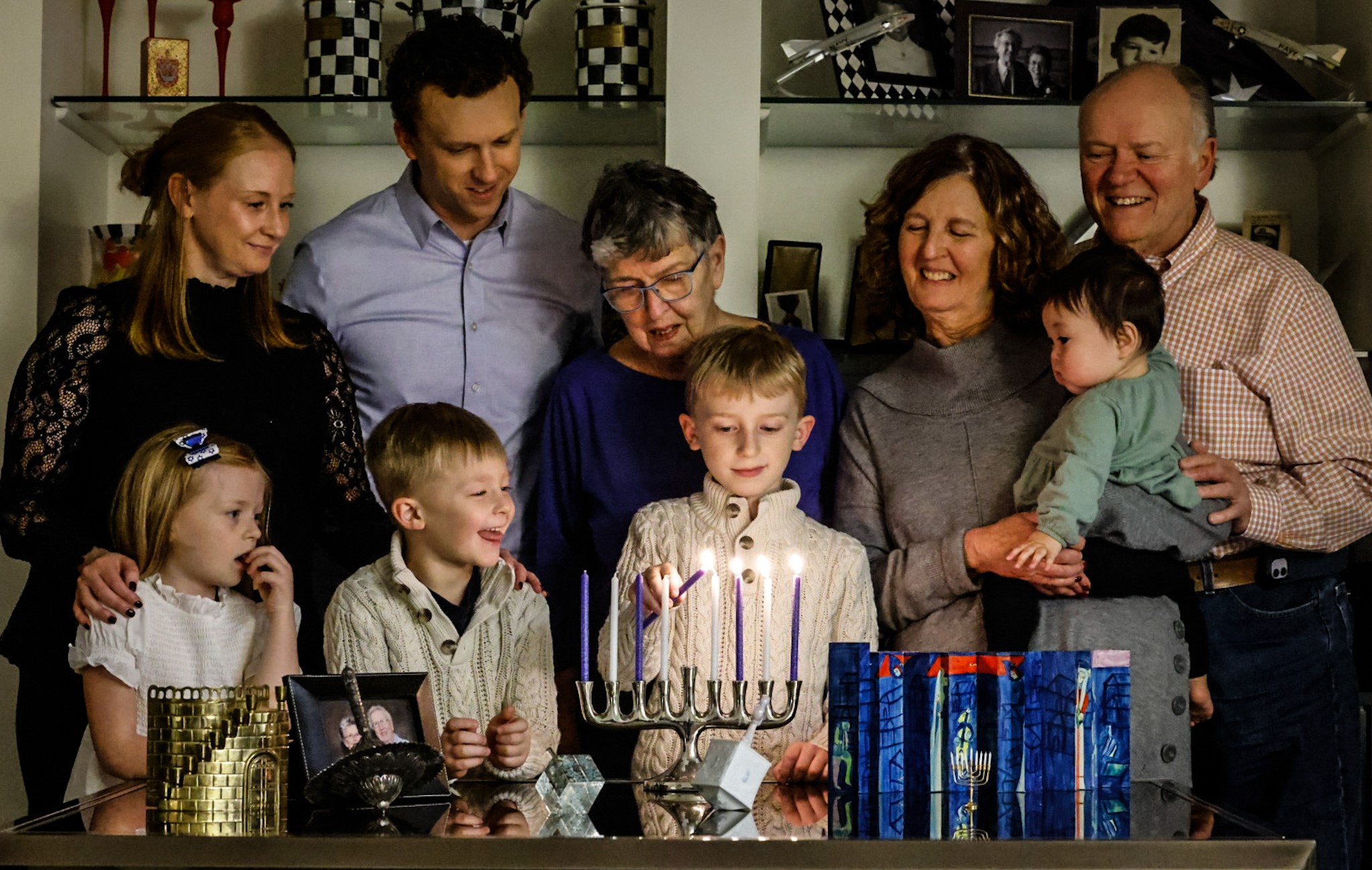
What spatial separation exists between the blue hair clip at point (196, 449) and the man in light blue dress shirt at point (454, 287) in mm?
355

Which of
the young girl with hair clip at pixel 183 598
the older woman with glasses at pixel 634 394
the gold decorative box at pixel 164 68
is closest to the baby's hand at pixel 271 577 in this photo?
the young girl with hair clip at pixel 183 598

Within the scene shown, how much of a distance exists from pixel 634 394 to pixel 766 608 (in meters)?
0.77

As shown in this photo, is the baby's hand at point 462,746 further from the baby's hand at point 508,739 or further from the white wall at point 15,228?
the white wall at point 15,228

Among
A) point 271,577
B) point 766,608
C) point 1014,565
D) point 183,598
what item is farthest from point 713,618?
point 183,598

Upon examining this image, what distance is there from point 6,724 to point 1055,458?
2.22 m

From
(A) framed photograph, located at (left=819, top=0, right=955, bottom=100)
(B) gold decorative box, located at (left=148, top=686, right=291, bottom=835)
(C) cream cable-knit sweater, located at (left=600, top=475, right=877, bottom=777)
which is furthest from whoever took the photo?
(A) framed photograph, located at (left=819, top=0, right=955, bottom=100)

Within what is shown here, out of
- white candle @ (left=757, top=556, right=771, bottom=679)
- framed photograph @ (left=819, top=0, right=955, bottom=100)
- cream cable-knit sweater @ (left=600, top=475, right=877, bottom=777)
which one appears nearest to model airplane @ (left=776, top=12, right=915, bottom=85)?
framed photograph @ (left=819, top=0, right=955, bottom=100)

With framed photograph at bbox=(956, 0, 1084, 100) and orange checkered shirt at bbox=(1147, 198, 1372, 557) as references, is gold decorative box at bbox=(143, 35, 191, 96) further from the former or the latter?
orange checkered shirt at bbox=(1147, 198, 1372, 557)

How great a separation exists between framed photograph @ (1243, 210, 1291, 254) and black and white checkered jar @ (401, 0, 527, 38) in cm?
170

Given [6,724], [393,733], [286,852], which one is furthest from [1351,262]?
[6,724]

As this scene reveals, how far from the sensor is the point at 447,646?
2.76 metres

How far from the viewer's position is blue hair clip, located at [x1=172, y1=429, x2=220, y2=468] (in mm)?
2928

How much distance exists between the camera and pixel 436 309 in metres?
3.25

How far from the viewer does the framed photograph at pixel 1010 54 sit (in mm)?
3408
